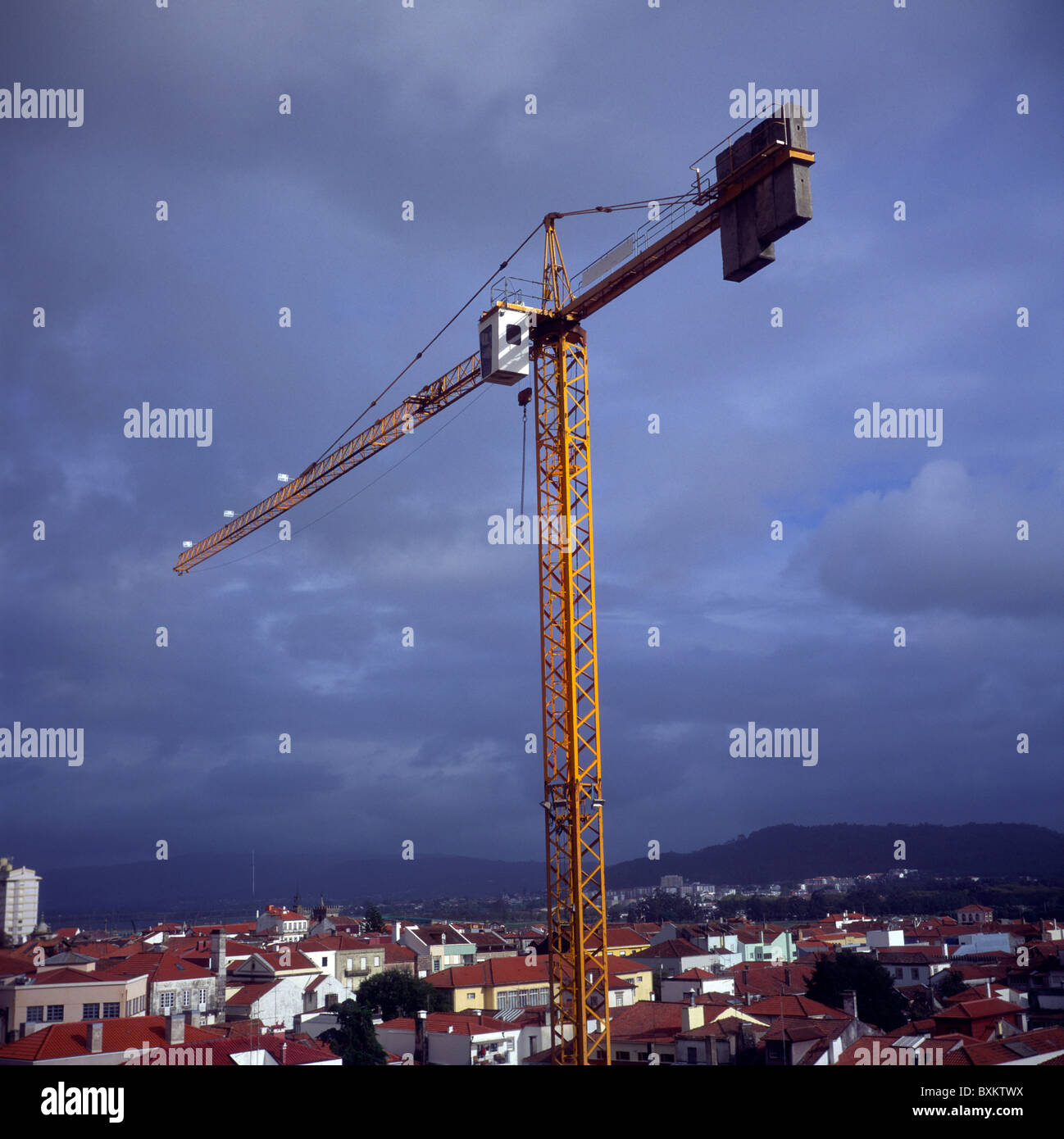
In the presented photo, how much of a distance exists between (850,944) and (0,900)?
7530 cm

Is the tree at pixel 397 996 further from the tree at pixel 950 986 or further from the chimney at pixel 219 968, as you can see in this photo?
the tree at pixel 950 986

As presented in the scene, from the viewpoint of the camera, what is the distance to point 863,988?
40625 millimetres

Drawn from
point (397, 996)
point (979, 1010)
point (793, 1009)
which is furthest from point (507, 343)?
point (397, 996)

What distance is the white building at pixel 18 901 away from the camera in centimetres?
9294

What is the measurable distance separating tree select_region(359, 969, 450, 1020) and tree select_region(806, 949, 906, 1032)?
53.3 feet

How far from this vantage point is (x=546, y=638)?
25781 mm

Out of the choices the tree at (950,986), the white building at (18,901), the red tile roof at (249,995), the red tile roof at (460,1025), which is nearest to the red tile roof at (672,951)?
the tree at (950,986)

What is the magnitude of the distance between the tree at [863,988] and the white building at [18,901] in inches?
3071

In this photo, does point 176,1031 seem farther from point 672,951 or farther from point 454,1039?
point 672,951

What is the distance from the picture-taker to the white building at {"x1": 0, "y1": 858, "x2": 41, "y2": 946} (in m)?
92.9

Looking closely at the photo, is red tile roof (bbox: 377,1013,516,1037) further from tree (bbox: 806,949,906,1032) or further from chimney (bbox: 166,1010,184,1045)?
tree (bbox: 806,949,906,1032)

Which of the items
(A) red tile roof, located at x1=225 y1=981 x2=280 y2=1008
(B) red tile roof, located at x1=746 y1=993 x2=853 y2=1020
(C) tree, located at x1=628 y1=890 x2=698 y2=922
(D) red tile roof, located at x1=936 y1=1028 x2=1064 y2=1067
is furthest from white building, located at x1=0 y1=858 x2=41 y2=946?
(D) red tile roof, located at x1=936 y1=1028 x2=1064 y2=1067

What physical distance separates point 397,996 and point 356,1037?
28.5 ft

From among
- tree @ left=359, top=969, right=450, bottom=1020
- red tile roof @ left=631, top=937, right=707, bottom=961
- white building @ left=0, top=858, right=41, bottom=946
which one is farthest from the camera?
white building @ left=0, top=858, right=41, bottom=946
